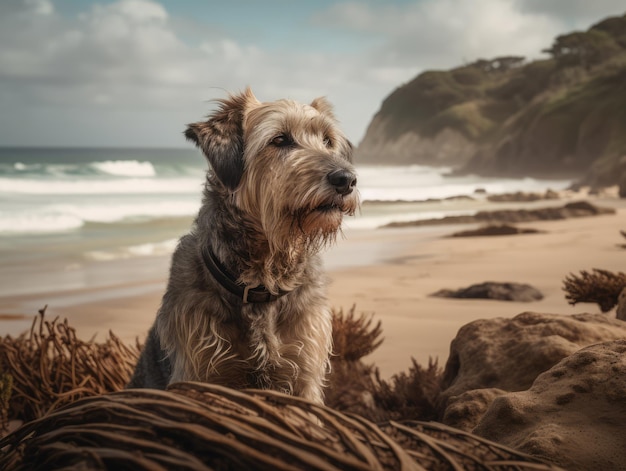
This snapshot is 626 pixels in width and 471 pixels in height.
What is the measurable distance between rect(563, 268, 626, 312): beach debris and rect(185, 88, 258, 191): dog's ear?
3672mm

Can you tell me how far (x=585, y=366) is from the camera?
2643 mm

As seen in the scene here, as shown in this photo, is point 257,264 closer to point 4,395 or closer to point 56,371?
point 4,395

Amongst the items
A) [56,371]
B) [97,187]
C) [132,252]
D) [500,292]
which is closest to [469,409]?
[56,371]

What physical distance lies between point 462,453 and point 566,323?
260 centimetres

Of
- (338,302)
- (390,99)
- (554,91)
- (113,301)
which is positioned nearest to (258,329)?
(338,302)

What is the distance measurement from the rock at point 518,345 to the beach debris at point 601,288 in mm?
2010

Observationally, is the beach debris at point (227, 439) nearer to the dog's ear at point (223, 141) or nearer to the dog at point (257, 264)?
the dog at point (257, 264)

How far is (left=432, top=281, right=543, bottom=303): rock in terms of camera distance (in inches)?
286

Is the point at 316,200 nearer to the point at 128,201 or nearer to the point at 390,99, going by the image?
the point at 128,201

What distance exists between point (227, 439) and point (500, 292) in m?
6.33

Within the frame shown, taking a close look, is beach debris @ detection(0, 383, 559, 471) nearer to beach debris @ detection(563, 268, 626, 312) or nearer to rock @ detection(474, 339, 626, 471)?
rock @ detection(474, 339, 626, 471)

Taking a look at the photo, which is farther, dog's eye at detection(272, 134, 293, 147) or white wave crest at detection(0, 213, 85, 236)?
white wave crest at detection(0, 213, 85, 236)

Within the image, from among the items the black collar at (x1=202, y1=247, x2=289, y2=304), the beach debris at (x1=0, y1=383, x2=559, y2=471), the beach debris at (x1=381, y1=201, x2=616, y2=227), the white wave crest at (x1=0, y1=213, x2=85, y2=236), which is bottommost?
the beach debris at (x1=381, y1=201, x2=616, y2=227)

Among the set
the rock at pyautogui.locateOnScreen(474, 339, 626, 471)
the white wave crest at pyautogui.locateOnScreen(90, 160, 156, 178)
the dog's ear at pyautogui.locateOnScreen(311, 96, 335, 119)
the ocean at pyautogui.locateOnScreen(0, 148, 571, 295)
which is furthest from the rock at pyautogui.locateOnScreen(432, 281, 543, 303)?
the white wave crest at pyautogui.locateOnScreen(90, 160, 156, 178)
